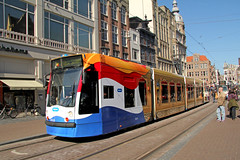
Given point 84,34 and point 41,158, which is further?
point 84,34

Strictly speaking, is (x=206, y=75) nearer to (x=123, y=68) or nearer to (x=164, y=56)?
(x=164, y=56)

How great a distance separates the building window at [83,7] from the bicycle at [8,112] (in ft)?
38.0

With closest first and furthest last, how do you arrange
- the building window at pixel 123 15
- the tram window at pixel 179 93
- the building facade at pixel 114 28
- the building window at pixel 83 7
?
1. the tram window at pixel 179 93
2. the building window at pixel 83 7
3. the building facade at pixel 114 28
4. the building window at pixel 123 15

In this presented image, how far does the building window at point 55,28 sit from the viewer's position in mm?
17750

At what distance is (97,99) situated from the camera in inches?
286

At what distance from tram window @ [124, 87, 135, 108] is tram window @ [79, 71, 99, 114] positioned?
1.89 metres

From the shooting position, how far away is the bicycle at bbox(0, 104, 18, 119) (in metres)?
13.4

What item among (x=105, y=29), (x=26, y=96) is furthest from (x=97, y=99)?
(x=105, y=29)

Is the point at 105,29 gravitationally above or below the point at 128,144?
above

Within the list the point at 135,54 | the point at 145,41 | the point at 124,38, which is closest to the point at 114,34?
the point at 124,38

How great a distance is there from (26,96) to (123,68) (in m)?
10.2

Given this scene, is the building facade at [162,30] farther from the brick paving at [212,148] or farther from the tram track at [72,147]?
the tram track at [72,147]

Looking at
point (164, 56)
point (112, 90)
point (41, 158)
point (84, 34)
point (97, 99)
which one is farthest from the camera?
point (164, 56)

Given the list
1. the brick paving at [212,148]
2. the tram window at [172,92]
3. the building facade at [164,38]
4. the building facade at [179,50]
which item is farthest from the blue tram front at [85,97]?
the building facade at [179,50]
